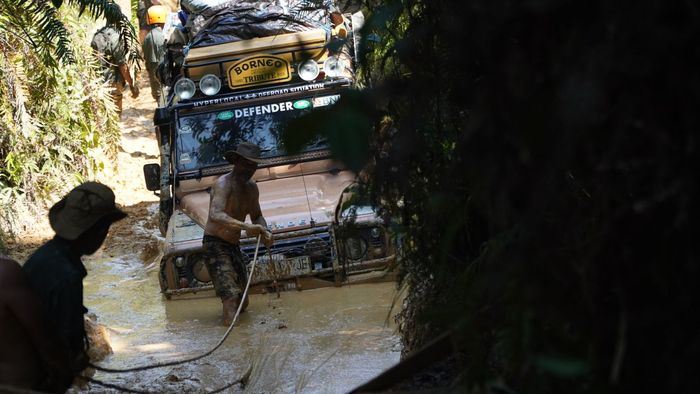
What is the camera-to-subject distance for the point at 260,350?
7.41 metres

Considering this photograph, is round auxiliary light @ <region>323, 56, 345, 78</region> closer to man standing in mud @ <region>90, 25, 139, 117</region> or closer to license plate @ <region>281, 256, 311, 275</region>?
license plate @ <region>281, 256, 311, 275</region>

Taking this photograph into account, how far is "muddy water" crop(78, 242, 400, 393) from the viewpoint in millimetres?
6727

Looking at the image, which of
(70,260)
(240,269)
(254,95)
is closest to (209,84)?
(254,95)

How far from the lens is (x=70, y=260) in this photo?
3.67m

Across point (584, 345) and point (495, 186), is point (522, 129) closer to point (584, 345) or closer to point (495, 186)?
point (495, 186)

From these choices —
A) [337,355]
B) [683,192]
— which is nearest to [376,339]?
[337,355]

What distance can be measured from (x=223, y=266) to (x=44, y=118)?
213 inches

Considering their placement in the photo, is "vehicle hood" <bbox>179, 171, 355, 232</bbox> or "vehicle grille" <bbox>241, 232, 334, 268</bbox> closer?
"vehicle grille" <bbox>241, 232, 334, 268</bbox>

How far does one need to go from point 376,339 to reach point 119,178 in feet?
27.3

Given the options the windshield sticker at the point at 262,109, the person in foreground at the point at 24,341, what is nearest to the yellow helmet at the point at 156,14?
the windshield sticker at the point at 262,109

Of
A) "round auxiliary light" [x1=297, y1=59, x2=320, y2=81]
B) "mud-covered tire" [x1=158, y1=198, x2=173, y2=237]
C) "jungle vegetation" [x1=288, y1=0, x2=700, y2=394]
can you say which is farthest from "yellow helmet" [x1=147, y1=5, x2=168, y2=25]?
"jungle vegetation" [x1=288, y1=0, x2=700, y2=394]

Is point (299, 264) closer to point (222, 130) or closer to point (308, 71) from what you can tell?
point (222, 130)

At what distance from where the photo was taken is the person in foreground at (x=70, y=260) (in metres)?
3.61

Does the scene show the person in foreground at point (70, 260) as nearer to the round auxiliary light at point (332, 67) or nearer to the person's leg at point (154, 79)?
the round auxiliary light at point (332, 67)
